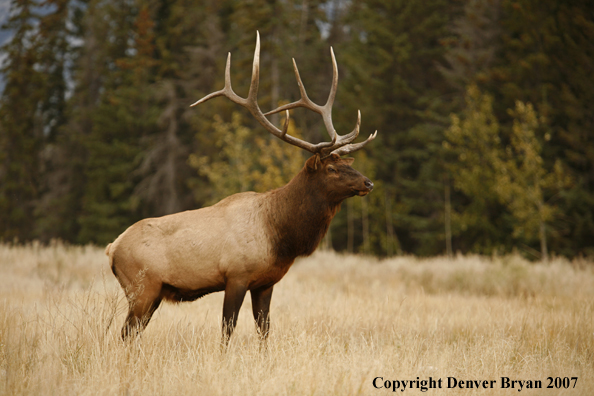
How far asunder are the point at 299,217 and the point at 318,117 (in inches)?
1023

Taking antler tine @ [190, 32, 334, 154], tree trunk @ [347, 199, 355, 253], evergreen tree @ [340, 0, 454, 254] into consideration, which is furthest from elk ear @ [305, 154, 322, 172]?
evergreen tree @ [340, 0, 454, 254]

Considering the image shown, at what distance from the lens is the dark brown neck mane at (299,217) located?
16.7 ft

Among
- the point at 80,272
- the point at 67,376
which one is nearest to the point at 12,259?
the point at 80,272

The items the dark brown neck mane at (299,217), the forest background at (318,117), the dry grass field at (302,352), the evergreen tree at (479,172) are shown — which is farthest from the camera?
the forest background at (318,117)

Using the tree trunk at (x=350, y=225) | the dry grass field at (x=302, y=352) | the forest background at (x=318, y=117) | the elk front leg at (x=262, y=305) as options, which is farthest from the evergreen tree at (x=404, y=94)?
the elk front leg at (x=262, y=305)

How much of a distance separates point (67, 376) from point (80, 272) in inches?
328

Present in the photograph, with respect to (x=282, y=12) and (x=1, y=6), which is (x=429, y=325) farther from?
(x=1, y=6)

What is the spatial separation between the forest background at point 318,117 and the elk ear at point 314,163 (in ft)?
39.0

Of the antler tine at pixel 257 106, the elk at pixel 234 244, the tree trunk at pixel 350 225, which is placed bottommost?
the tree trunk at pixel 350 225

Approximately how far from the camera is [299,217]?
518cm

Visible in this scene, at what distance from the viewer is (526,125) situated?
15.6m

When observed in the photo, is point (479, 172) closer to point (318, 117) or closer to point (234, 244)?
point (318, 117)

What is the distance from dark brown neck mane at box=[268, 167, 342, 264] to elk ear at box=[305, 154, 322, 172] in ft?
0.19

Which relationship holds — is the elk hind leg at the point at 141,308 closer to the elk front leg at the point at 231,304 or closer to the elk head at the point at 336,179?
the elk front leg at the point at 231,304
